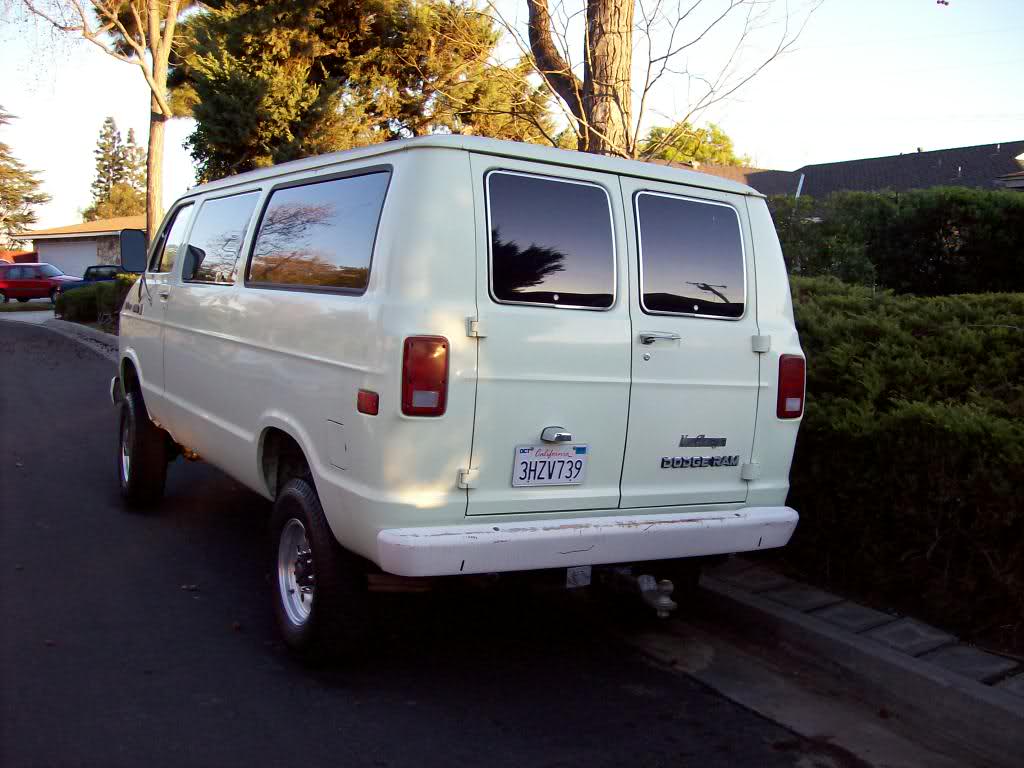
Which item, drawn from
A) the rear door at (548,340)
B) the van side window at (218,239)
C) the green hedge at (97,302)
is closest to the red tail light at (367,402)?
the rear door at (548,340)

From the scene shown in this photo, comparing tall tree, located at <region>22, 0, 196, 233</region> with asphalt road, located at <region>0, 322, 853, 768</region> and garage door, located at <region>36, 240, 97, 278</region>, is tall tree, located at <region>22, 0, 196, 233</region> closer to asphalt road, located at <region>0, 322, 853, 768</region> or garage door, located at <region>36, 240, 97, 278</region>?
asphalt road, located at <region>0, 322, 853, 768</region>

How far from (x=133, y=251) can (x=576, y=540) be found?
4738 millimetres

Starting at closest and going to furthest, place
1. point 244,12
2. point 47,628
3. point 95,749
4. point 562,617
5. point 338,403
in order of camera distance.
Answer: point 95,749, point 338,403, point 47,628, point 562,617, point 244,12

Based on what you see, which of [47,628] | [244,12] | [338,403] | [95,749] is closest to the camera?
[95,749]

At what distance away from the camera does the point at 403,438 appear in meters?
3.70

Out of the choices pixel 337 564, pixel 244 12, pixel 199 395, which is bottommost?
pixel 337 564

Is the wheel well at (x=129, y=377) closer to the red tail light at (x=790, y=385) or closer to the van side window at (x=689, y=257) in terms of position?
the van side window at (x=689, y=257)

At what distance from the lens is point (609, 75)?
8.80 m

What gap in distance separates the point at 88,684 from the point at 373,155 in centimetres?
253

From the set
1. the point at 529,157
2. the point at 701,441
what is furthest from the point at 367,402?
the point at 701,441

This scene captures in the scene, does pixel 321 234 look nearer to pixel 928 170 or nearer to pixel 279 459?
pixel 279 459

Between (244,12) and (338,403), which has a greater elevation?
(244,12)

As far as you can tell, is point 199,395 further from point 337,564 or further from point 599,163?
point 599,163

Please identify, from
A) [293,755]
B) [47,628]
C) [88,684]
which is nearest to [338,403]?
[293,755]
